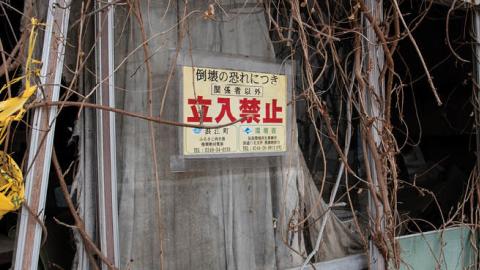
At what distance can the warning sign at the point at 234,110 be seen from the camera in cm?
237

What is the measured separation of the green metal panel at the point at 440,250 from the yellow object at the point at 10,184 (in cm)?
227

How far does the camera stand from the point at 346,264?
2932 millimetres

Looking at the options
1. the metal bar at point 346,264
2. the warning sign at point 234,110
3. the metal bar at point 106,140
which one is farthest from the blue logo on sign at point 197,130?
the metal bar at point 346,264

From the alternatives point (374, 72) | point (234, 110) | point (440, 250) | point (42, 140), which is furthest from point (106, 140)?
point (440, 250)

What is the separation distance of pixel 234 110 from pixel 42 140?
0.94 metres

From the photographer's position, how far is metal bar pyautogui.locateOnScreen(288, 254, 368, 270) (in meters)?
2.83

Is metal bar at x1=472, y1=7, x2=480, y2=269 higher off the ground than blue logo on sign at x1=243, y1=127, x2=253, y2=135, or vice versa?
metal bar at x1=472, y1=7, x2=480, y2=269

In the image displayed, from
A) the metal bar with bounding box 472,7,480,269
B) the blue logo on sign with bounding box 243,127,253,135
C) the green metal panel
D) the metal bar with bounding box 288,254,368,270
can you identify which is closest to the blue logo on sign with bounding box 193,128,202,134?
the blue logo on sign with bounding box 243,127,253,135

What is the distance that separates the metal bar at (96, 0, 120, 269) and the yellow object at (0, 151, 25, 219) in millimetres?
352

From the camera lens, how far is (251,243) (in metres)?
2.58

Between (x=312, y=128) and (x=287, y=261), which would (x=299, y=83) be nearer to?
(x=312, y=128)

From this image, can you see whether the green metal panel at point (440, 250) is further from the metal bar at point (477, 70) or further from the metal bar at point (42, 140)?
the metal bar at point (42, 140)

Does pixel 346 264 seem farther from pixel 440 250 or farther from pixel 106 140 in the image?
pixel 106 140

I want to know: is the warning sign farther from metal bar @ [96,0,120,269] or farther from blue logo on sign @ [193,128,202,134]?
metal bar @ [96,0,120,269]
